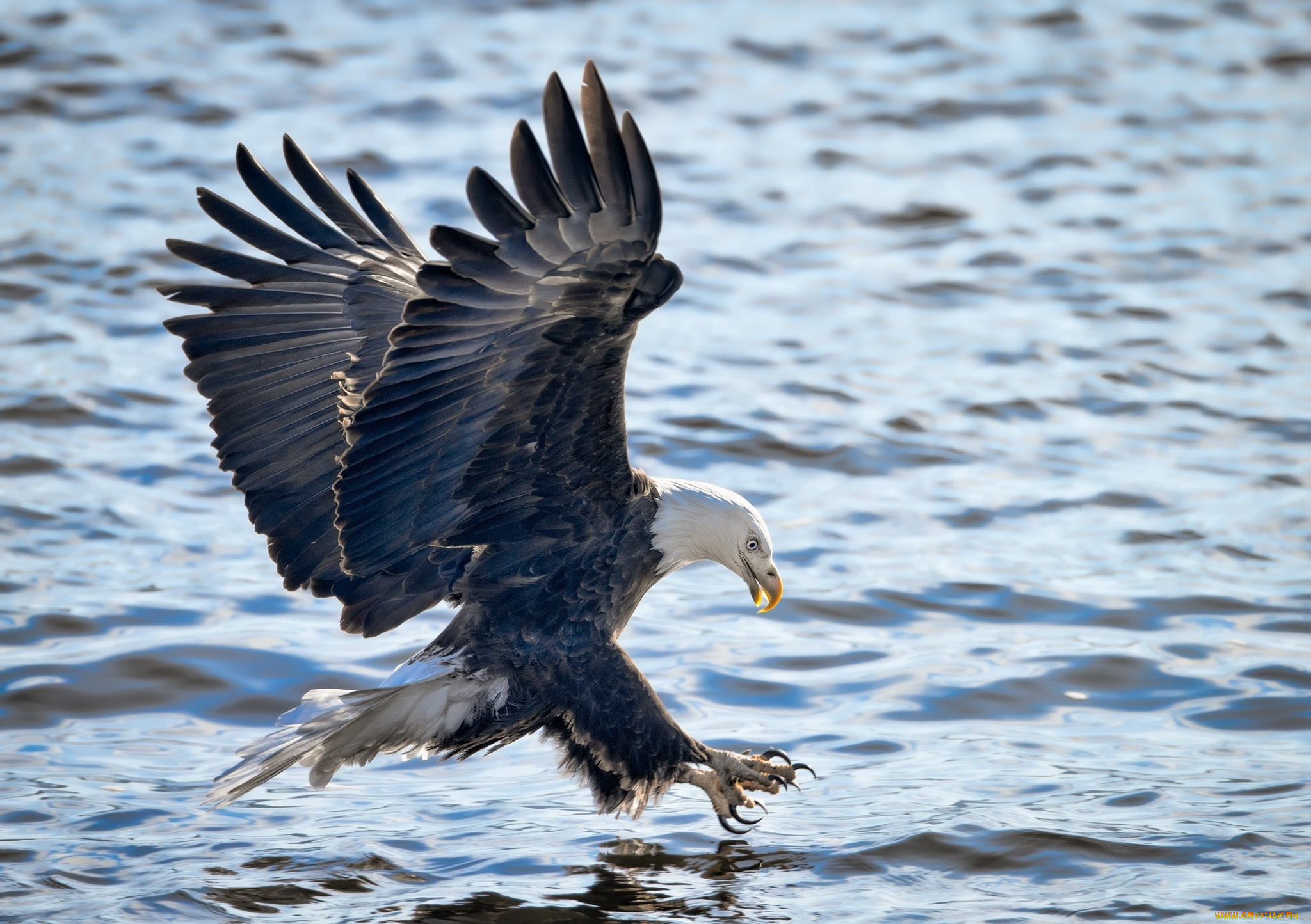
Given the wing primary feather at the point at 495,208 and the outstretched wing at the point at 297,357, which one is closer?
the wing primary feather at the point at 495,208

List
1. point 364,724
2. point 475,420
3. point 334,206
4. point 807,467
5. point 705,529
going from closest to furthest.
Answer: point 475,420, point 364,724, point 705,529, point 334,206, point 807,467

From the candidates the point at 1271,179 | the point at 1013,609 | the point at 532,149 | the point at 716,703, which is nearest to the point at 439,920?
the point at 716,703

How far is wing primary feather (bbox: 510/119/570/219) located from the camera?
326 centimetres

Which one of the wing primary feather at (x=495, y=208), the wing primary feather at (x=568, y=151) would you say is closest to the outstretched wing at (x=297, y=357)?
the wing primary feather at (x=495, y=208)

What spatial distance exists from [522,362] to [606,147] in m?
0.65

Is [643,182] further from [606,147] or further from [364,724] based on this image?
[364,724]

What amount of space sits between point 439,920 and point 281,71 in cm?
932

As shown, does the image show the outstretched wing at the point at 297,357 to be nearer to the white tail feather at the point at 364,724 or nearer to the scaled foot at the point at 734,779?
the white tail feather at the point at 364,724

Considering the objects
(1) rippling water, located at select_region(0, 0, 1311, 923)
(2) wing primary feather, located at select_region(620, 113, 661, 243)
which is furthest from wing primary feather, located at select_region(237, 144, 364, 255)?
(1) rippling water, located at select_region(0, 0, 1311, 923)

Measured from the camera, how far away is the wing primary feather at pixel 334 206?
427cm

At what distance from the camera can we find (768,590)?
4508 millimetres

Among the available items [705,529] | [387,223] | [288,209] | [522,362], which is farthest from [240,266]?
[705,529]

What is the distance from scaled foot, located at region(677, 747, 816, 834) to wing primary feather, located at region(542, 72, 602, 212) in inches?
68.5

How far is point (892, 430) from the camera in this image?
729 centimetres
